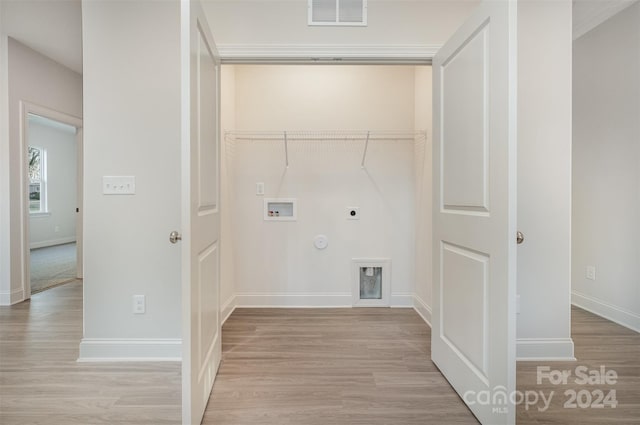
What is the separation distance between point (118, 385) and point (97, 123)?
161 cm

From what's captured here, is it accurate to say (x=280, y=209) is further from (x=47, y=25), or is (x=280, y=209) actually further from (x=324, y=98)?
(x=47, y=25)

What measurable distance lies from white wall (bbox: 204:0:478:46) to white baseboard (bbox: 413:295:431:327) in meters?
2.11

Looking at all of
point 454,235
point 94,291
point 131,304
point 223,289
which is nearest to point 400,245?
point 454,235

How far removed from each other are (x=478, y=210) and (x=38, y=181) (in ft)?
29.2

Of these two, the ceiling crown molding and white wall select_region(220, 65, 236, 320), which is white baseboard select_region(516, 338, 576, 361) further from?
white wall select_region(220, 65, 236, 320)

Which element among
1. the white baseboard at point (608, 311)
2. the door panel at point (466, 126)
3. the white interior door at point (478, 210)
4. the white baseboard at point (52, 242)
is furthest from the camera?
the white baseboard at point (52, 242)

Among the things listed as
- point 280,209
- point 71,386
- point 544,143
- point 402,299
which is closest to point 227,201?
point 280,209

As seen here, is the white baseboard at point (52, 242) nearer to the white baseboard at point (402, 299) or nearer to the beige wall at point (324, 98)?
the beige wall at point (324, 98)

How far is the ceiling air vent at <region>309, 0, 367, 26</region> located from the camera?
2.18 meters

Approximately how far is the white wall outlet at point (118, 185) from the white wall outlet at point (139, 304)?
69 centimetres

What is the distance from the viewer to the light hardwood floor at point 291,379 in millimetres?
1643

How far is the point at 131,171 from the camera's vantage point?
2160 mm

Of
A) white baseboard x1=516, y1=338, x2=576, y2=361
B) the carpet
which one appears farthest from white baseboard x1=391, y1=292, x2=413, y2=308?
the carpet

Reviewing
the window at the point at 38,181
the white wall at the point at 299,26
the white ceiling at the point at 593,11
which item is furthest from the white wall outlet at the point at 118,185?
the window at the point at 38,181
